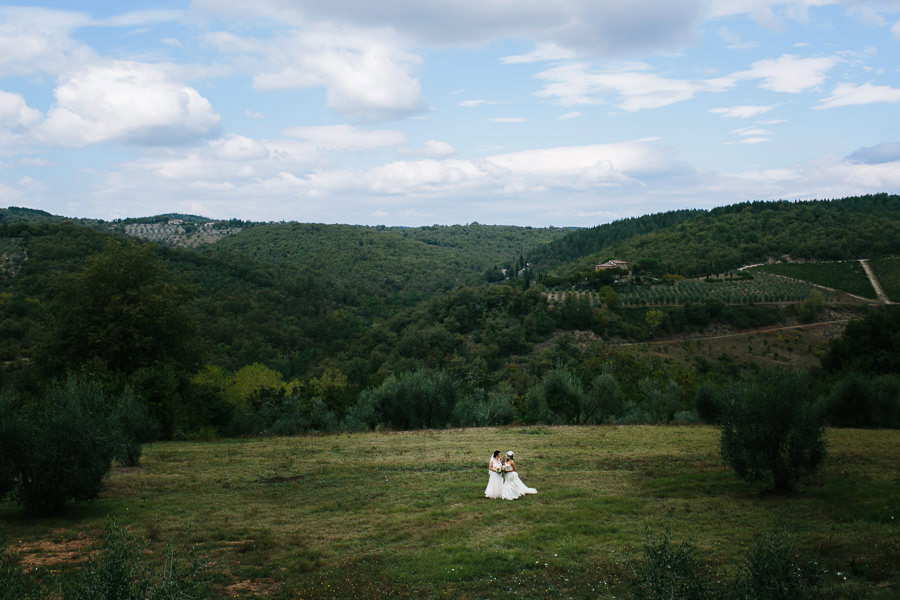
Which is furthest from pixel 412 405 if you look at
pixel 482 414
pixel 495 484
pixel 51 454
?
pixel 51 454

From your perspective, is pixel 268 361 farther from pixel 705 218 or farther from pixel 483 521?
pixel 705 218

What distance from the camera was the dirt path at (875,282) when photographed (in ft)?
284

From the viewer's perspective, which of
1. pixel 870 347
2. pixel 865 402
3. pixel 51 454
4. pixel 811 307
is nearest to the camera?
pixel 51 454

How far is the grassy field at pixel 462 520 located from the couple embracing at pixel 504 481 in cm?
37

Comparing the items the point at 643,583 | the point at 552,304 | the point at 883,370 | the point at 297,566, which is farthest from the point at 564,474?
the point at 552,304

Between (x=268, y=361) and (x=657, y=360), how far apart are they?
5232 cm

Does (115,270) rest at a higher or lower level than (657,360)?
higher

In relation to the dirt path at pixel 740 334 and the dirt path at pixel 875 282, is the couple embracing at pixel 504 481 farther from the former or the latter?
the dirt path at pixel 875 282

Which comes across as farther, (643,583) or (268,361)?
(268,361)

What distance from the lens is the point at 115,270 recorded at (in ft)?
98.2

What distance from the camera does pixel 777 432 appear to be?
13.8m

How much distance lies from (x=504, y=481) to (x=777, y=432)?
7123 millimetres

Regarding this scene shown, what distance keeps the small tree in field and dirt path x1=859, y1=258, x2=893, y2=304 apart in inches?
3641

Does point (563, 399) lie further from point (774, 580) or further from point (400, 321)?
point (400, 321)
